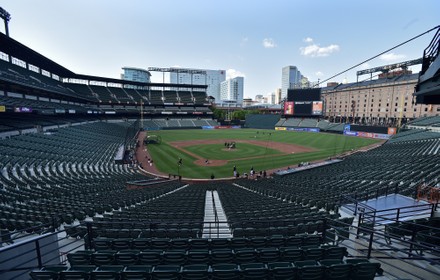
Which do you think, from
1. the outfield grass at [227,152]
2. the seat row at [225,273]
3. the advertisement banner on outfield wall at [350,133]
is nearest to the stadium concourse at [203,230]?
the seat row at [225,273]

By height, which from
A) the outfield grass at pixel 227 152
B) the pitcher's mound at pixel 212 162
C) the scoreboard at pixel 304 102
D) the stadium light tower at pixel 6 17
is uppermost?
the stadium light tower at pixel 6 17

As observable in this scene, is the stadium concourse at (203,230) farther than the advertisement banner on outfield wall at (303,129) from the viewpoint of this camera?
No

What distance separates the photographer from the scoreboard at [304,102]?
278 ft

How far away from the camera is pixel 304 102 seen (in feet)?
285

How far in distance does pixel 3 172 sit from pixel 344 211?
95.4ft

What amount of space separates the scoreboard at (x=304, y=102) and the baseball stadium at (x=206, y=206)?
833 inches

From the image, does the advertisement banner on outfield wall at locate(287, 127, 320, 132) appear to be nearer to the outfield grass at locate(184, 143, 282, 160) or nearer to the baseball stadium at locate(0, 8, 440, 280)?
the baseball stadium at locate(0, 8, 440, 280)

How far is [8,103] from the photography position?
105ft

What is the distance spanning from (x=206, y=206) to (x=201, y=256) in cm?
895

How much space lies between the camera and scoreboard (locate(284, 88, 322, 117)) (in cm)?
8462

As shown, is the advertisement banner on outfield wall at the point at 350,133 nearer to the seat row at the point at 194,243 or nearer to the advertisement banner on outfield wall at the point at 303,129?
the advertisement banner on outfield wall at the point at 303,129

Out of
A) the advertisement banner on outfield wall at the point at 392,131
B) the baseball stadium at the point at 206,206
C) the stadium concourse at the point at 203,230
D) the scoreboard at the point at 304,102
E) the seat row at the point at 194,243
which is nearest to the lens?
the stadium concourse at the point at 203,230

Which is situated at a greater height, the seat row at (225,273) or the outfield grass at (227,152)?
the seat row at (225,273)

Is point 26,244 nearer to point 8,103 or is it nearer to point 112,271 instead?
point 112,271
